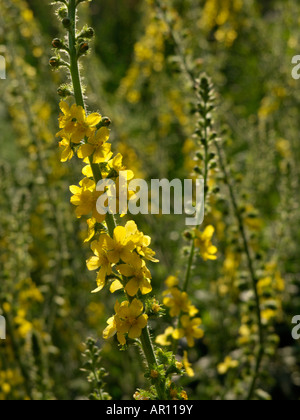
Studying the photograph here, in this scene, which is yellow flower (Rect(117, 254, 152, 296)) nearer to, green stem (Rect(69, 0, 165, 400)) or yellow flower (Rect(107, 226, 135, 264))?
yellow flower (Rect(107, 226, 135, 264))

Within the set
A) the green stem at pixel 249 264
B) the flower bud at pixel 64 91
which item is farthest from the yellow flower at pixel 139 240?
the green stem at pixel 249 264

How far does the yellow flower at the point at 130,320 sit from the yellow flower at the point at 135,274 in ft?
0.21

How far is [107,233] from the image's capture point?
→ 2.10m

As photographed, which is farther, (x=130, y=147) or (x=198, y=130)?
(x=130, y=147)

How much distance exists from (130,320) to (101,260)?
1.01 ft

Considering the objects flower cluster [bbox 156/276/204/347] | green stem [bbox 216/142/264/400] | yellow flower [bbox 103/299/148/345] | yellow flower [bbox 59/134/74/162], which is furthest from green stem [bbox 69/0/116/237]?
green stem [bbox 216/142/264/400]

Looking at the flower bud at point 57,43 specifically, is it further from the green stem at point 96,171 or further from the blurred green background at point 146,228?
the blurred green background at point 146,228

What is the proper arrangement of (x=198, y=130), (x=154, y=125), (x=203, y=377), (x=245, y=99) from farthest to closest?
1. (x=245, y=99)
2. (x=154, y=125)
3. (x=203, y=377)
4. (x=198, y=130)

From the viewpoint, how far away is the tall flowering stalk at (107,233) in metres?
1.96

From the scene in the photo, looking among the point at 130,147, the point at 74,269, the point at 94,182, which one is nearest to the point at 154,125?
the point at 130,147

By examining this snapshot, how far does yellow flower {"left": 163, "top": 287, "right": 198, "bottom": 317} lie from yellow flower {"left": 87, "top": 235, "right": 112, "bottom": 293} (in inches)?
30.8

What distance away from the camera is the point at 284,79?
6.46 metres
